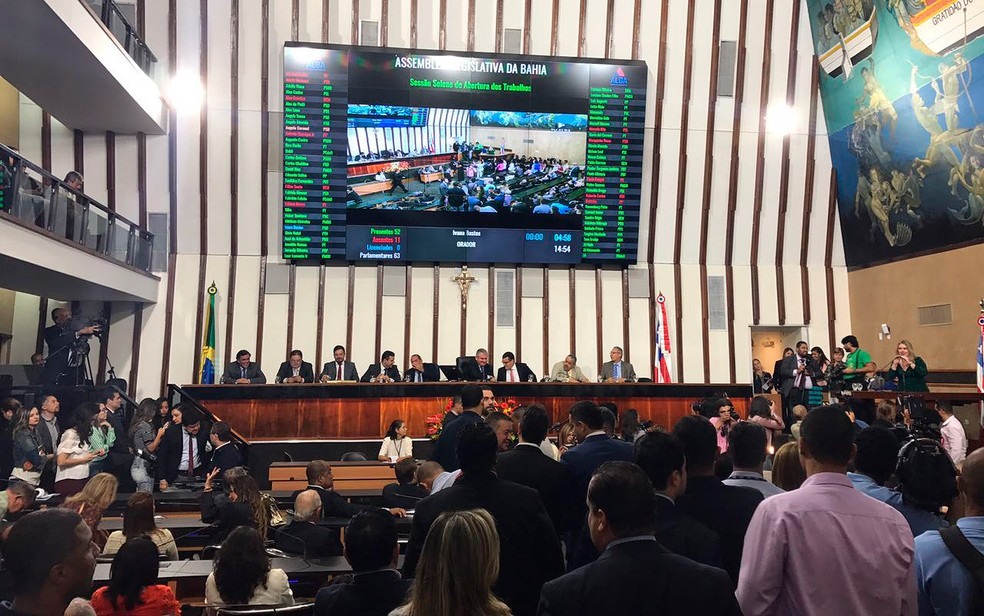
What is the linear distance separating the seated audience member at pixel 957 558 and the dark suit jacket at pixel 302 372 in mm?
10103

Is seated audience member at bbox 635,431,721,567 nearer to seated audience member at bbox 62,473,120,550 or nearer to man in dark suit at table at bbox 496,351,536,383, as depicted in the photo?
seated audience member at bbox 62,473,120,550

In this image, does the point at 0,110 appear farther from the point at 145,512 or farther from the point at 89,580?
the point at 89,580

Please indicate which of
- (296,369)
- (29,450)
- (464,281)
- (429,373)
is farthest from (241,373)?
(29,450)

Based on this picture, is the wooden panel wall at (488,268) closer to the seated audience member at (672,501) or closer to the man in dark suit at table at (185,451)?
the man in dark suit at table at (185,451)

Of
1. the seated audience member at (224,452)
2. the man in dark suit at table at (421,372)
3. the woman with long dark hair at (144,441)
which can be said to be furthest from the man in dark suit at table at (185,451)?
the man in dark suit at table at (421,372)

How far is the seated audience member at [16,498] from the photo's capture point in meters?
5.03

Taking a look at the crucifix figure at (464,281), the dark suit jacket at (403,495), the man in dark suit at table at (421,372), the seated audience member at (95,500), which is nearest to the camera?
the seated audience member at (95,500)

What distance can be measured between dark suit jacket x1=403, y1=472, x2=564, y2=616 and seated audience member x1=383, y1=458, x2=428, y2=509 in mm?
2734

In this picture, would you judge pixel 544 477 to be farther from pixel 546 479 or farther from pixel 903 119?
pixel 903 119

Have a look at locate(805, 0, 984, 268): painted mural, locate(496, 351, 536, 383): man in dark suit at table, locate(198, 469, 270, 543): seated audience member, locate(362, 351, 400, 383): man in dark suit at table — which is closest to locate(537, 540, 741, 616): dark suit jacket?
locate(198, 469, 270, 543): seated audience member

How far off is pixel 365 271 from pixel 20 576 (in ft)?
37.5

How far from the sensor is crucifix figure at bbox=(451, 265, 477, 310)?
43.4 feet

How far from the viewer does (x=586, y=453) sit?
3.72 meters

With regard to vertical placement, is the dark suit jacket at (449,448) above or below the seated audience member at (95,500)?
above
